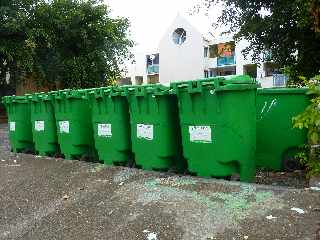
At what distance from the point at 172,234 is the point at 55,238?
1103 millimetres

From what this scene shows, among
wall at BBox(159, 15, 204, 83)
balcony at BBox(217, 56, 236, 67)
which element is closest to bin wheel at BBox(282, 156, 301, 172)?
balcony at BBox(217, 56, 236, 67)

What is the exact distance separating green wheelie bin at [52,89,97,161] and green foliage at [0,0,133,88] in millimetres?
10411

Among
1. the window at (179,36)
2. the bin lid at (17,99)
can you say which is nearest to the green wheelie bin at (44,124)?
the bin lid at (17,99)

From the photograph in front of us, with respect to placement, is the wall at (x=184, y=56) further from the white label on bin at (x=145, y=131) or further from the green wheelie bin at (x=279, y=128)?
the white label on bin at (x=145, y=131)

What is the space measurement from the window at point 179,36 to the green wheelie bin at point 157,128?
41318 millimetres

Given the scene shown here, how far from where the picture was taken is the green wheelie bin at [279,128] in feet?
20.8

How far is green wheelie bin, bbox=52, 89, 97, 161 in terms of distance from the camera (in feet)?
24.6

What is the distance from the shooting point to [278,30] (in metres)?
11.0

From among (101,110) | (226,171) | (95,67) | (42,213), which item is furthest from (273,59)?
(95,67)

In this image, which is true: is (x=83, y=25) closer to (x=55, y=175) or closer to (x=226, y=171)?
(x=55, y=175)

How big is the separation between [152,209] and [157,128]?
156 cm

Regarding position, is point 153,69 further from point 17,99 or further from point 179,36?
point 17,99

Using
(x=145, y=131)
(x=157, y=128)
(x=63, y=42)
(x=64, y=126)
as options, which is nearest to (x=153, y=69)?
(x=63, y=42)

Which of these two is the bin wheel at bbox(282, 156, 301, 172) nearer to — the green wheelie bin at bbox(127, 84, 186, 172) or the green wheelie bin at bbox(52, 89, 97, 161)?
the green wheelie bin at bbox(127, 84, 186, 172)
